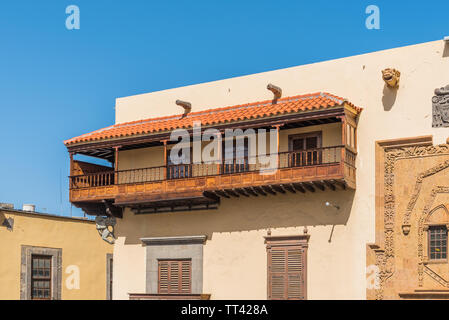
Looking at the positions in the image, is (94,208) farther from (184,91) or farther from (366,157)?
(366,157)

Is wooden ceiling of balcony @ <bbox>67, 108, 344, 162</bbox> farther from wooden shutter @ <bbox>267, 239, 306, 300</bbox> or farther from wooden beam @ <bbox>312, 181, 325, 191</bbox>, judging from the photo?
wooden shutter @ <bbox>267, 239, 306, 300</bbox>

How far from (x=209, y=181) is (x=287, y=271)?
11.5 ft

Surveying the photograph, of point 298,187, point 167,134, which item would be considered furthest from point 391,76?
point 167,134

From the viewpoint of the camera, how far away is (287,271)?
22531mm

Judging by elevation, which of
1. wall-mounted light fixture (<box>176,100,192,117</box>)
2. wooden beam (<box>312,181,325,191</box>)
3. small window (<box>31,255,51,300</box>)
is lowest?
small window (<box>31,255,51,300</box>)

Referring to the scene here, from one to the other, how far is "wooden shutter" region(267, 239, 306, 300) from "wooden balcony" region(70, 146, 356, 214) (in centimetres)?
161

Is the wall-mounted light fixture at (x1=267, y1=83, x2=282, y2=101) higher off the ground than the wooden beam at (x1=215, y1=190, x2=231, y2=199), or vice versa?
→ the wall-mounted light fixture at (x1=267, y1=83, x2=282, y2=101)

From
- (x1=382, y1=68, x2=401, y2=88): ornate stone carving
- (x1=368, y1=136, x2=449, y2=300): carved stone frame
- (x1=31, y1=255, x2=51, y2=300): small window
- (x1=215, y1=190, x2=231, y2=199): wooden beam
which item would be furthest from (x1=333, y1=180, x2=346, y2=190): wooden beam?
(x1=31, y1=255, x2=51, y2=300): small window

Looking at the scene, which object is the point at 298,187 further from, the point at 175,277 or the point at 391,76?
the point at 175,277

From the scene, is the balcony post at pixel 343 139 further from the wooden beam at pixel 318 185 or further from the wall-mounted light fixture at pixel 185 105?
the wall-mounted light fixture at pixel 185 105

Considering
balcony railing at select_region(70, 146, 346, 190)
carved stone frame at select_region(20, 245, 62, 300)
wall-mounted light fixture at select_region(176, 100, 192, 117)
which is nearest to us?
balcony railing at select_region(70, 146, 346, 190)

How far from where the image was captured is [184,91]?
2633cm

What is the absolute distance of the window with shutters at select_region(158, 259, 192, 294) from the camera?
967 inches
